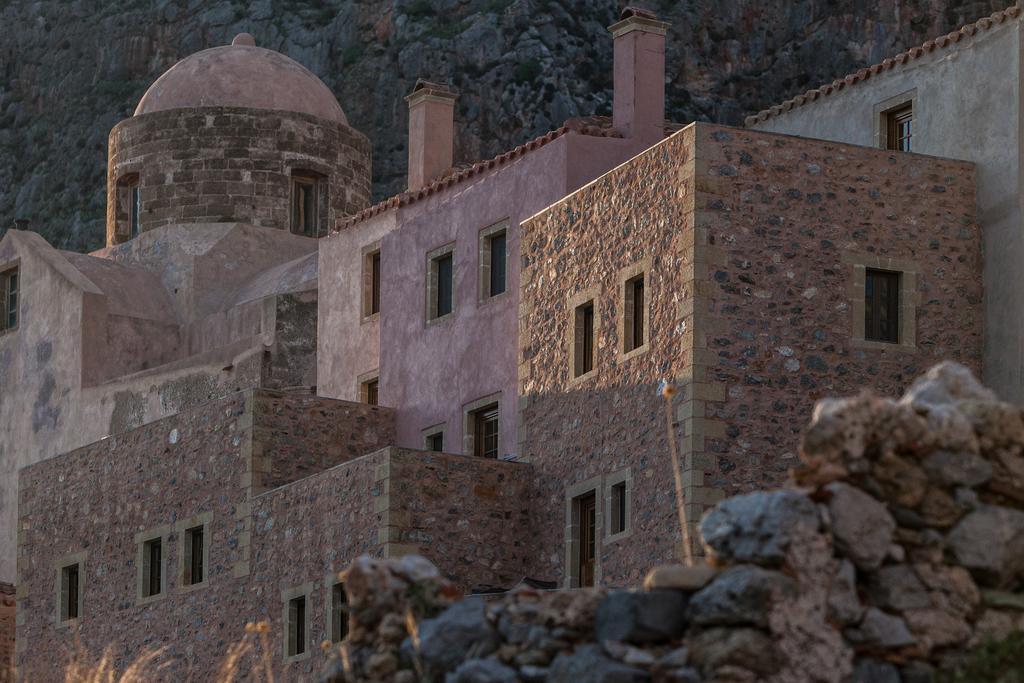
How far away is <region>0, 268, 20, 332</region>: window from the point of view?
50812 millimetres

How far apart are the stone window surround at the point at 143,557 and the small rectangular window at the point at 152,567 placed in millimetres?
15

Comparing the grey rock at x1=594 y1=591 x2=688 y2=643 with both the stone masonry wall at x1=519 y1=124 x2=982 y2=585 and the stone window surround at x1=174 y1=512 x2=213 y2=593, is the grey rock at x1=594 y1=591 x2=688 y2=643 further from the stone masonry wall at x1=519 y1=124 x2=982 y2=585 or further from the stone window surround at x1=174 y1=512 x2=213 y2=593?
the stone window surround at x1=174 y1=512 x2=213 y2=593

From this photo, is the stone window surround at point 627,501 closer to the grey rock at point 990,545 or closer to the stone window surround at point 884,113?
the stone window surround at point 884,113

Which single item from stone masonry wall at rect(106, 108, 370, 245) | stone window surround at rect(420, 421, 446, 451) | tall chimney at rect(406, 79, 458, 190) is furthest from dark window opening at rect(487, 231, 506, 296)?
stone masonry wall at rect(106, 108, 370, 245)

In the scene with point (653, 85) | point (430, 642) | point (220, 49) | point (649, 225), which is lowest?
point (430, 642)

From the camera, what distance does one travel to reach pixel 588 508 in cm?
3403

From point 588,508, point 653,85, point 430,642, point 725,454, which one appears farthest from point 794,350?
point 430,642

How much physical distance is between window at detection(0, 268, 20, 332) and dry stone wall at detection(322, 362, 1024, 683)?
35.6 m

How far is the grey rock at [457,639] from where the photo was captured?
15.8m

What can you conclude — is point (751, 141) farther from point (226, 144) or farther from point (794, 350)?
point (226, 144)

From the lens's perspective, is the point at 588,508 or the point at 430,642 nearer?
the point at 430,642

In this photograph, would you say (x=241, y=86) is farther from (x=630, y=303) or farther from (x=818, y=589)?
(x=818, y=589)

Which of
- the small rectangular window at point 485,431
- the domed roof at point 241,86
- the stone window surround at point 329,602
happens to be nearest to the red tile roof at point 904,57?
the small rectangular window at point 485,431

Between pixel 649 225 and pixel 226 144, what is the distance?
68.6 feet
